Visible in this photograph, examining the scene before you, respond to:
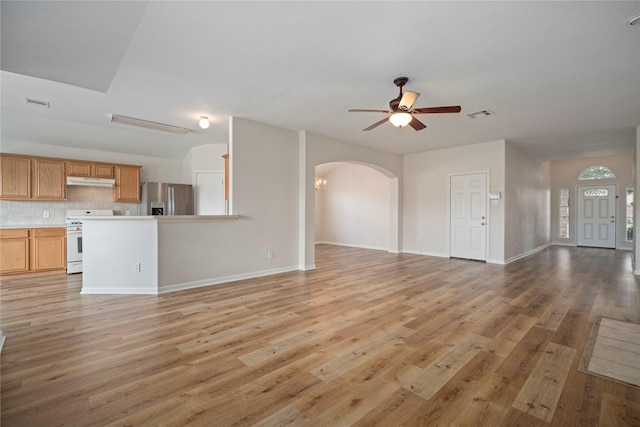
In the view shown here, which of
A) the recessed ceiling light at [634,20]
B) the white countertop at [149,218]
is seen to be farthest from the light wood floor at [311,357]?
the recessed ceiling light at [634,20]

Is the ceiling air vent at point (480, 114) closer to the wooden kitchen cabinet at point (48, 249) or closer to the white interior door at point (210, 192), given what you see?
the white interior door at point (210, 192)

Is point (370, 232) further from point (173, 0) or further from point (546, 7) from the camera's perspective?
point (173, 0)

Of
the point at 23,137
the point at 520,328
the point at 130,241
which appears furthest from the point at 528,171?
the point at 23,137

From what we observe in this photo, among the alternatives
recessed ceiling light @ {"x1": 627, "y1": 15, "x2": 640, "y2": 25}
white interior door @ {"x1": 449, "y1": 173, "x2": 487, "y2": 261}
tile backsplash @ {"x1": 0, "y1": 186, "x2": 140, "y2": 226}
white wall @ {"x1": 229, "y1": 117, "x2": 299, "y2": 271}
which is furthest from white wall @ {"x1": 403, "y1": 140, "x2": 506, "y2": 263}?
tile backsplash @ {"x1": 0, "y1": 186, "x2": 140, "y2": 226}

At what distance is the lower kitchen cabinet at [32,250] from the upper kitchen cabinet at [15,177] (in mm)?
713

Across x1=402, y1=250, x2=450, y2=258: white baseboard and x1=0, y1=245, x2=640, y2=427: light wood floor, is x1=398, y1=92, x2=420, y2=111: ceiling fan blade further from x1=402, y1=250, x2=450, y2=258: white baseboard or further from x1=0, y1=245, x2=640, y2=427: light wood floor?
x1=402, y1=250, x2=450, y2=258: white baseboard

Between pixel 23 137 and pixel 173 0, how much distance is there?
5703mm

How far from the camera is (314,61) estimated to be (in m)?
3.00

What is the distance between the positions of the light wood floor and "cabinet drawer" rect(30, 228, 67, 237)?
1506 mm

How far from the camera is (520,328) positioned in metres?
2.88

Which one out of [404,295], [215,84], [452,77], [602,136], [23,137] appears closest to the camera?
[452,77]

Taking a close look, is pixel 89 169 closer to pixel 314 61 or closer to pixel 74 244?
pixel 74 244

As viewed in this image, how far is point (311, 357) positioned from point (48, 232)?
6.11 metres

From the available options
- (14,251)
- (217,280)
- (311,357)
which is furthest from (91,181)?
(311,357)
